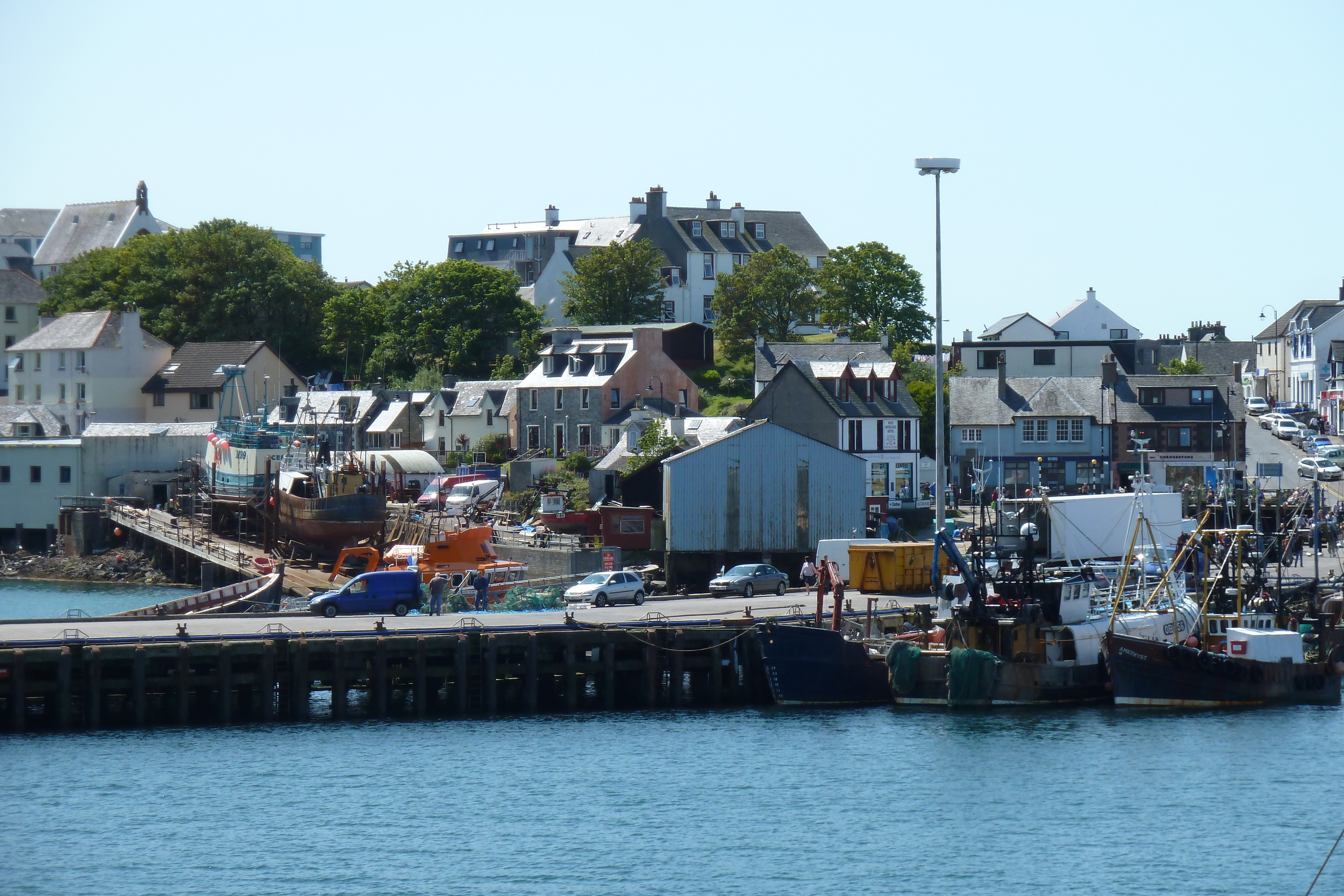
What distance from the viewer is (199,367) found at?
4321 inches

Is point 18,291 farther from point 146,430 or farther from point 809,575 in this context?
point 809,575

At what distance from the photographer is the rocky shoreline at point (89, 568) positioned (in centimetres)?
7988

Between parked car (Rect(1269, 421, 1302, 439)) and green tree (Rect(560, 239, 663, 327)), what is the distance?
4075cm

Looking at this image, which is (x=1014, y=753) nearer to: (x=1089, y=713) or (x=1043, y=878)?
(x=1089, y=713)

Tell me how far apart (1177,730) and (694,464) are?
25.4 m

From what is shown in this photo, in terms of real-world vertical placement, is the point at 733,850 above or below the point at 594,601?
below

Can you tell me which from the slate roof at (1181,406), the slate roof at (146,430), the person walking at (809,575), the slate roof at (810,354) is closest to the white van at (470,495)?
the slate roof at (810,354)

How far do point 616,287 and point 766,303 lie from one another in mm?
10897

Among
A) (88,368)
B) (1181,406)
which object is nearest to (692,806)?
(1181,406)

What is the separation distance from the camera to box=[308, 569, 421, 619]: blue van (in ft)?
160

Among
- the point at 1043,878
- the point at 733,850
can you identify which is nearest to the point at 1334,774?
→ the point at 1043,878

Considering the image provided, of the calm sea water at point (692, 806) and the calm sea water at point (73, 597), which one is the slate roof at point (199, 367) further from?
the calm sea water at point (692, 806)

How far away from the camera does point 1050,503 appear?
154 feet

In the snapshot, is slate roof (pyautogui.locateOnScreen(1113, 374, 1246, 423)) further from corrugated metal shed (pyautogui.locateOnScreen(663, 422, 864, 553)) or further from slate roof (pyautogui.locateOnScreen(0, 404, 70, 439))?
slate roof (pyautogui.locateOnScreen(0, 404, 70, 439))
